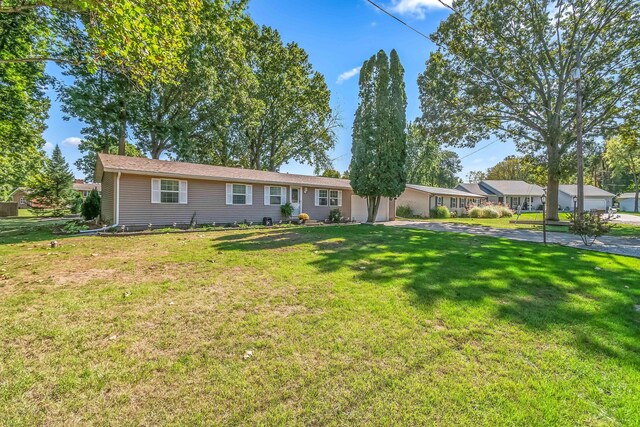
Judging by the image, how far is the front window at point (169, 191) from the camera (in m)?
12.9

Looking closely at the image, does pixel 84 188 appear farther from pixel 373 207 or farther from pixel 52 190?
pixel 373 207

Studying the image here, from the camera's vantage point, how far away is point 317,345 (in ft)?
9.71

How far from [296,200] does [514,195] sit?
36.6m

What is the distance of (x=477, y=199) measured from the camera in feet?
117

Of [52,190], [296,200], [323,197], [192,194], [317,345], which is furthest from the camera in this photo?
[52,190]

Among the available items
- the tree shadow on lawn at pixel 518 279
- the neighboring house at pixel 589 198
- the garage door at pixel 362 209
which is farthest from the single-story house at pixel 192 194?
the neighboring house at pixel 589 198

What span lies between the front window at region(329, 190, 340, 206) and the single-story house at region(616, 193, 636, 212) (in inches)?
2158

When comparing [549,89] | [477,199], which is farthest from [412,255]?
[477,199]

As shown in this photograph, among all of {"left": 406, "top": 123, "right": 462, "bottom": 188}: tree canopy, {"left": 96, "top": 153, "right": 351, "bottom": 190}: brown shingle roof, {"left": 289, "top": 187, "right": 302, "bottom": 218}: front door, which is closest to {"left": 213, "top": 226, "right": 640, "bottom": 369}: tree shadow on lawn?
{"left": 96, "top": 153, "right": 351, "bottom": 190}: brown shingle roof

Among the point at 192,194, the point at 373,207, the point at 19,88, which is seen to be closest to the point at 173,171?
the point at 192,194

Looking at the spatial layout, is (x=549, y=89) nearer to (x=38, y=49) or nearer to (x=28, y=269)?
(x=28, y=269)

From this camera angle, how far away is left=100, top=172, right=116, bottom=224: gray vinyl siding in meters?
12.2

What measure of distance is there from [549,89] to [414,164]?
69.4 ft

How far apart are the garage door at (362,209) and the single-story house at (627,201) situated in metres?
50.7
